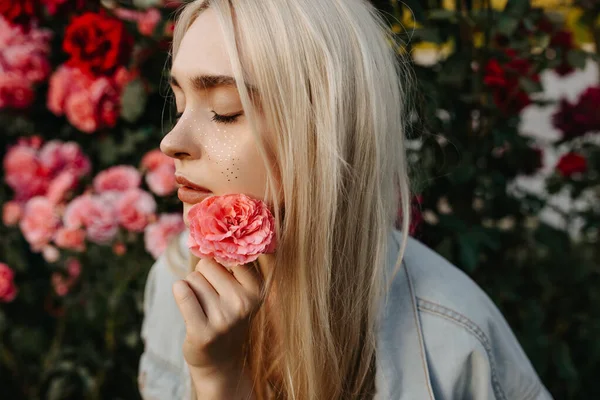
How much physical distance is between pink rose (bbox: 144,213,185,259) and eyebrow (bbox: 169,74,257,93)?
2.90 ft

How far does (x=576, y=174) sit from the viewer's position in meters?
2.36

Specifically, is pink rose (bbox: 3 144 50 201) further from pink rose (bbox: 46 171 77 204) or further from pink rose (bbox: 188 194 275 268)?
pink rose (bbox: 188 194 275 268)

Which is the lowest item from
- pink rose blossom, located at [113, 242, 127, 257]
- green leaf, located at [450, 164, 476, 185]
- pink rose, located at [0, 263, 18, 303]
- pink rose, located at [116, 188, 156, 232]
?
pink rose, located at [0, 263, 18, 303]

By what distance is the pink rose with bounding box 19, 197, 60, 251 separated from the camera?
209 cm

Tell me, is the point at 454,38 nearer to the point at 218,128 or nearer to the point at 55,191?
the point at 218,128

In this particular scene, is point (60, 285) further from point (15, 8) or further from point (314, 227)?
point (314, 227)

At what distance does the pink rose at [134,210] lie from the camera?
205 cm

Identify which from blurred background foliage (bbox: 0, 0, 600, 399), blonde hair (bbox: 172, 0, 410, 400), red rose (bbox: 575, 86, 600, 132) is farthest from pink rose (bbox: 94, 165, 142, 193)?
red rose (bbox: 575, 86, 600, 132)

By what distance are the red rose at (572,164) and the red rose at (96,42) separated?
1.60 metres

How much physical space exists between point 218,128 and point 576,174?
5.50 ft

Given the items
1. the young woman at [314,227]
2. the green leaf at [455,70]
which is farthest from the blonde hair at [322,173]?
the green leaf at [455,70]

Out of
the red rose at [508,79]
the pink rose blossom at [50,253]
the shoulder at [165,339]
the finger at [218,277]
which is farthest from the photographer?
the pink rose blossom at [50,253]

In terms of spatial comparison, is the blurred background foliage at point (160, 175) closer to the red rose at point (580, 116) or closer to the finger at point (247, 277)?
the red rose at point (580, 116)

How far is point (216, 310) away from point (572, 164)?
1.55m
